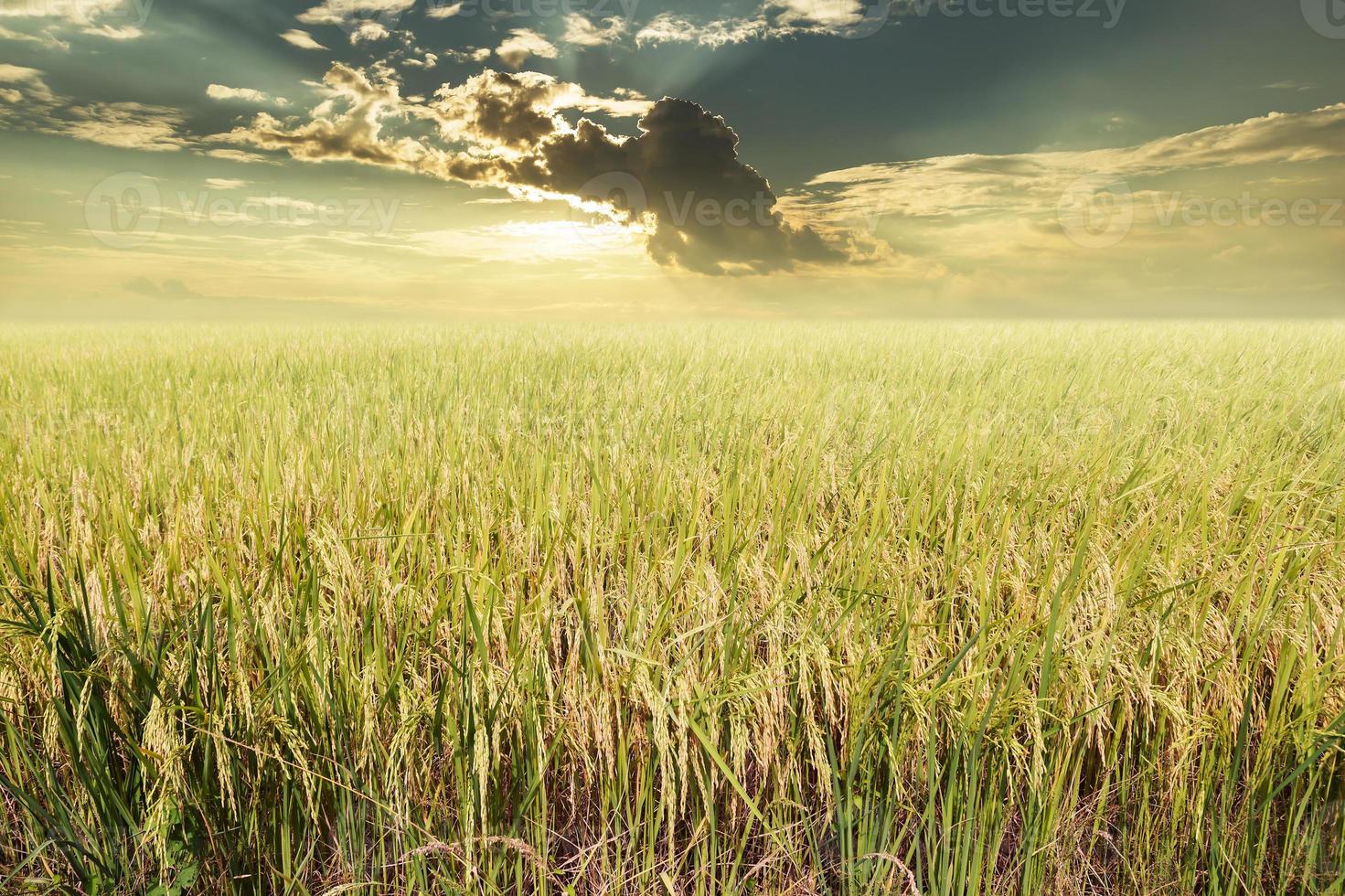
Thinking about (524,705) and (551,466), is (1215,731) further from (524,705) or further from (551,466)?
(551,466)

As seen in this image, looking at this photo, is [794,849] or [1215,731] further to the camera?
[1215,731]

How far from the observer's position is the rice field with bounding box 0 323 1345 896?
146 cm

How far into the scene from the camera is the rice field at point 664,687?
1456mm

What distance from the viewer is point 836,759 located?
5.26ft

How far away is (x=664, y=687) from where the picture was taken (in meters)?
1.54

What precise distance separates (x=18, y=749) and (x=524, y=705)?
1.18 metres

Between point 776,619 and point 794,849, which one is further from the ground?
point 776,619

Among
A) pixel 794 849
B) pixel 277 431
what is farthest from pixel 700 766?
pixel 277 431

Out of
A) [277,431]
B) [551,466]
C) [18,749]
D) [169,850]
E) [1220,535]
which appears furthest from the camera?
[277,431]

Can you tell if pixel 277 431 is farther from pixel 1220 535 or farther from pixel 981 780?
pixel 1220 535

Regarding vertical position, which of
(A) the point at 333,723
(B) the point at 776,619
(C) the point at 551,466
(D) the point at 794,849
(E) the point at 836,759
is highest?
(C) the point at 551,466

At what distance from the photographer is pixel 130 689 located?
1574mm

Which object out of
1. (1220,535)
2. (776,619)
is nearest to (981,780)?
A: (776,619)

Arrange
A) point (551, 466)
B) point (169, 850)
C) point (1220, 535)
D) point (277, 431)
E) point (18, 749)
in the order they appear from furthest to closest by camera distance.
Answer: point (277, 431)
point (551, 466)
point (1220, 535)
point (18, 749)
point (169, 850)
